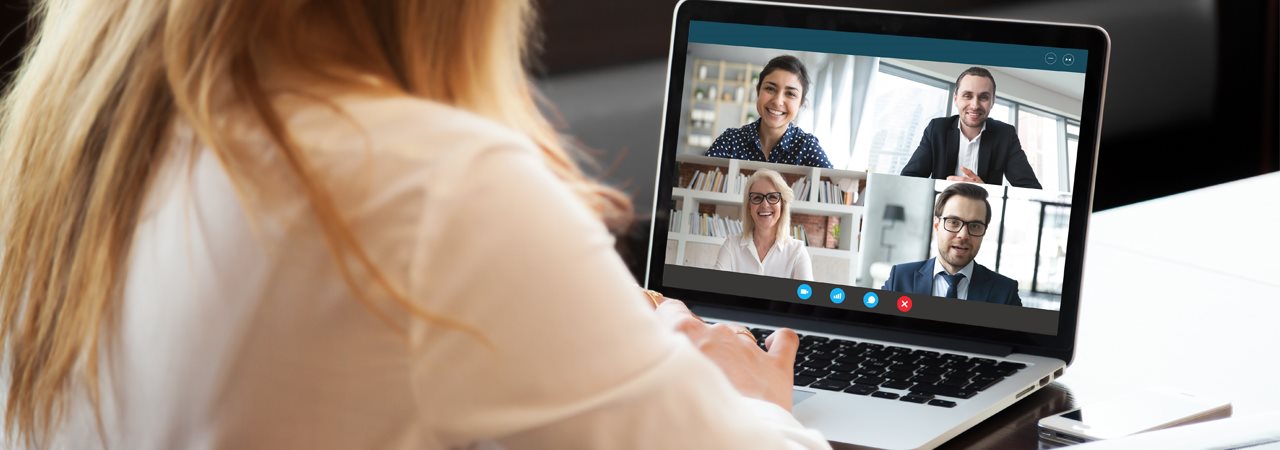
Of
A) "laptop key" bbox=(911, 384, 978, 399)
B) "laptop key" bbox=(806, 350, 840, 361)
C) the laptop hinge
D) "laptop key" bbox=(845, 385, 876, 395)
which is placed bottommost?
"laptop key" bbox=(845, 385, 876, 395)

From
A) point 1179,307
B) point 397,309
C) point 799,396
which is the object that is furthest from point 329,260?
point 1179,307

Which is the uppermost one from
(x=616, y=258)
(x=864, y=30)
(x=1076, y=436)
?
(x=864, y=30)

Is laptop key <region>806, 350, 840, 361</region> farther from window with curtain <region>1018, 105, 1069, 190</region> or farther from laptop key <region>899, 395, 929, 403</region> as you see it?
window with curtain <region>1018, 105, 1069, 190</region>

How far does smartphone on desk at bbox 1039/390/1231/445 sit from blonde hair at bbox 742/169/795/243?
0.28 m

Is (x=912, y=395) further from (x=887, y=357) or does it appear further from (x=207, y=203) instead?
(x=207, y=203)

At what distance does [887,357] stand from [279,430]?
0.61 m

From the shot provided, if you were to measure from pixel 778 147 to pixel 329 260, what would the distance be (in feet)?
2.08

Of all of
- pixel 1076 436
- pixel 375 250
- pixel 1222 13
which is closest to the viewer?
pixel 375 250

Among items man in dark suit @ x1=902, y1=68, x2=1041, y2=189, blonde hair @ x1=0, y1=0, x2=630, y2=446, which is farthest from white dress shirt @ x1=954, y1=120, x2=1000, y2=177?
blonde hair @ x1=0, y1=0, x2=630, y2=446

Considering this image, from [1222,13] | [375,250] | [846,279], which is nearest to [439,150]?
[375,250]

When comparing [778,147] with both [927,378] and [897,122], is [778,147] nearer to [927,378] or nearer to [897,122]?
[897,122]

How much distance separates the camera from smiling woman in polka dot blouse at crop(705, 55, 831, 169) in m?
0.98

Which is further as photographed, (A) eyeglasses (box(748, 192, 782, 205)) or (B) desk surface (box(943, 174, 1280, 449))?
(A) eyeglasses (box(748, 192, 782, 205))

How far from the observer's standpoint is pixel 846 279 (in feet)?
3.26
